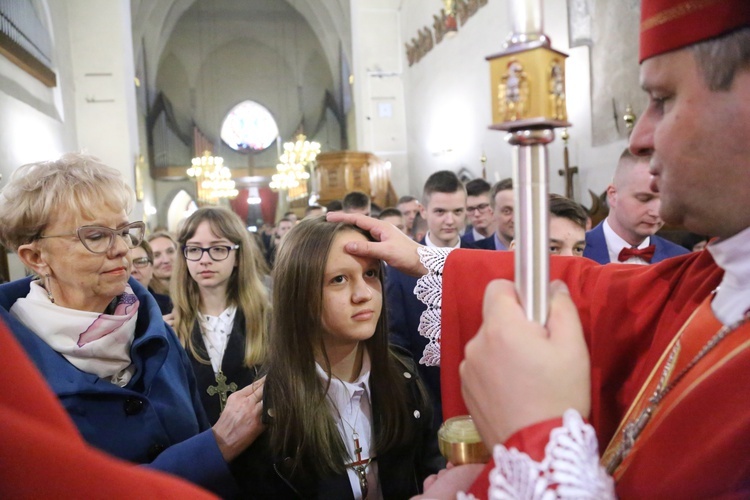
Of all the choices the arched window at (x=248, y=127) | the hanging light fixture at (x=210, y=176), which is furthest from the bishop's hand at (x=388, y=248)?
the arched window at (x=248, y=127)

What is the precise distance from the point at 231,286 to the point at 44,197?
154 centimetres

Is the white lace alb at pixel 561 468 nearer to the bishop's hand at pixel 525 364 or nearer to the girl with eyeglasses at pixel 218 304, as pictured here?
the bishop's hand at pixel 525 364

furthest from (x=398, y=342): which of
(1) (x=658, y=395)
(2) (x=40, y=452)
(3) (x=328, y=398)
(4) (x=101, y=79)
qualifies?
(4) (x=101, y=79)

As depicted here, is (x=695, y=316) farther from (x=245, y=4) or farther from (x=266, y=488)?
(x=245, y=4)

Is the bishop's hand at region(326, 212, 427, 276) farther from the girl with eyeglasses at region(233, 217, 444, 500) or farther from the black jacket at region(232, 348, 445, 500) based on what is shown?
the black jacket at region(232, 348, 445, 500)

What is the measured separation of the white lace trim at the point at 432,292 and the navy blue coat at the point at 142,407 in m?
0.73

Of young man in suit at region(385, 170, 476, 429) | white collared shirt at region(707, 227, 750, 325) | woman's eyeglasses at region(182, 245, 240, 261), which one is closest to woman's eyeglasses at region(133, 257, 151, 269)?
woman's eyeglasses at region(182, 245, 240, 261)

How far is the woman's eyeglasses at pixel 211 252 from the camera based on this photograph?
Result: 3193mm

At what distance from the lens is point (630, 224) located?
319 centimetres

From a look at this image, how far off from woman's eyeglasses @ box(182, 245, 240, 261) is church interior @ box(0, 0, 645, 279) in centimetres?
101

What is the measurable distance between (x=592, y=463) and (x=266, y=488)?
4.27 ft

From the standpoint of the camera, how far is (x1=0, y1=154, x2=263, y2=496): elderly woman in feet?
5.68

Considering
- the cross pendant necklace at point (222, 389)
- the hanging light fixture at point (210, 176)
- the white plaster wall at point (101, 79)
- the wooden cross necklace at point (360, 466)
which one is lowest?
the cross pendant necklace at point (222, 389)

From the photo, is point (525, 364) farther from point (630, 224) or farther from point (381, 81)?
point (381, 81)
